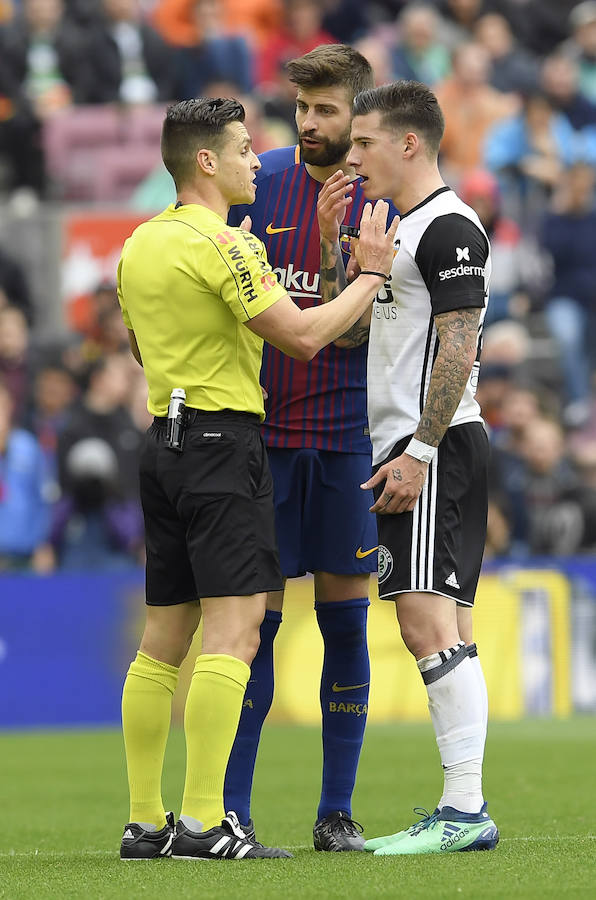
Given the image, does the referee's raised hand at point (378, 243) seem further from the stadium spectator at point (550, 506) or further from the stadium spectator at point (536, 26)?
the stadium spectator at point (536, 26)

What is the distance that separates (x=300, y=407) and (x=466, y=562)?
96 cm

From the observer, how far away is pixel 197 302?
16.6 feet

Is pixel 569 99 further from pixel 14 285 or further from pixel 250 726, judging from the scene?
pixel 250 726

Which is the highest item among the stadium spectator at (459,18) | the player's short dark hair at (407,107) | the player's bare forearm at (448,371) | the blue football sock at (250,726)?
the stadium spectator at (459,18)

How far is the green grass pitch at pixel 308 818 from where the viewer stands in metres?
4.45

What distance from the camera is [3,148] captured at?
15258 mm

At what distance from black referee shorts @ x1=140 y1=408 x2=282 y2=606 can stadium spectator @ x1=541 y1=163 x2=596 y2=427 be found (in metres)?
10.7

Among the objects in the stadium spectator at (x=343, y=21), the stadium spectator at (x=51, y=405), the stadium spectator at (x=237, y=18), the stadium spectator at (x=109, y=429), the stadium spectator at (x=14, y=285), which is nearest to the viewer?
the stadium spectator at (x=109, y=429)

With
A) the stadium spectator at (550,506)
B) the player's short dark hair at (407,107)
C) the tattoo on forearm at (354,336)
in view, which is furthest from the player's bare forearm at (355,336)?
the stadium spectator at (550,506)

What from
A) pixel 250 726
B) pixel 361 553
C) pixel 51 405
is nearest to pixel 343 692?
pixel 250 726

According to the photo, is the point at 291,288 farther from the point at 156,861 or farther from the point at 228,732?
the point at 156,861

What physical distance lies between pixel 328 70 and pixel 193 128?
0.76 metres

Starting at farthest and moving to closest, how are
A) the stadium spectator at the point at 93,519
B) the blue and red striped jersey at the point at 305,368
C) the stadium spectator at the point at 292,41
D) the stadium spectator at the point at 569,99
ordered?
the stadium spectator at the point at 569,99 → the stadium spectator at the point at 292,41 → the stadium spectator at the point at 93,519 → the blue and red striped jersey at the point at 305,368

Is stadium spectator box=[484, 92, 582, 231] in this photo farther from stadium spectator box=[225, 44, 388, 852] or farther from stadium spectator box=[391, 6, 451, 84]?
stadium spectator box=[225, 44, 388, 852]
